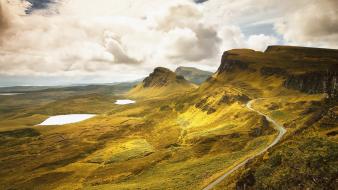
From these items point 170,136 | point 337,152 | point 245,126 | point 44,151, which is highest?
point 337,152

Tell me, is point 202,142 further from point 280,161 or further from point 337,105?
point 280,161

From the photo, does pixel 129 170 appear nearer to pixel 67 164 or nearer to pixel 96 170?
pixel 96 170

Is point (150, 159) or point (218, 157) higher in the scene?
point (218, 157)

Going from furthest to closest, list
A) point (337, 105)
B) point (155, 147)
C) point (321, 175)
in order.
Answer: point (155, 147) → point (337, 105) → point (321, 175)

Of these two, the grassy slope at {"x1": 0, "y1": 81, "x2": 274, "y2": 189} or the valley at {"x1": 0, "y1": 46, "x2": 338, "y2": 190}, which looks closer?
the valley at {"x1": 0, "y1": 46, "x2": 338, "y2": 190}

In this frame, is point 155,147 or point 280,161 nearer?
point 280,161

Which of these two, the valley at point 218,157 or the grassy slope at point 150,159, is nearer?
the valley at point 218,157

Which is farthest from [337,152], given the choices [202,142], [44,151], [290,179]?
[44,151]

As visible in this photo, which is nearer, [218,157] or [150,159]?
[218,157]

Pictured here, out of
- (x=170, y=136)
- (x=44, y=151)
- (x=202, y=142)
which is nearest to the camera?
(x=202, y=142)

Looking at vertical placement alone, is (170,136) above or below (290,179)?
below
